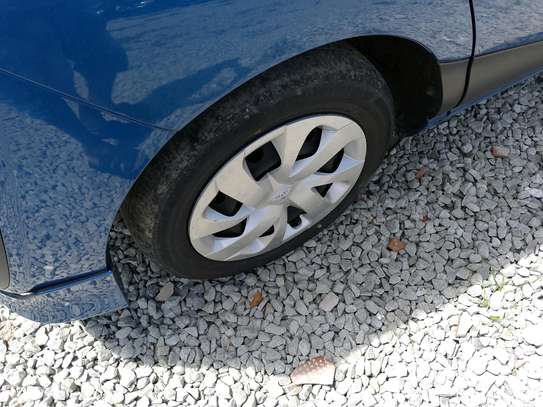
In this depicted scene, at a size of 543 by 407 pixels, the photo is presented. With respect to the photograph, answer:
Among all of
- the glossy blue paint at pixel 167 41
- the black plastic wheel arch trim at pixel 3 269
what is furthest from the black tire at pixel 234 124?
the black plastic wheel arch trim at pixel 3 269

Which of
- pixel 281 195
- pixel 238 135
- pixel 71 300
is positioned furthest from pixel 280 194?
pixel 71 300

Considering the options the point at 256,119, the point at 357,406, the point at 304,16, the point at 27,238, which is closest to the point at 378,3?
the point at 304,16

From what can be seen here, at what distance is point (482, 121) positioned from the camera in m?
2.62

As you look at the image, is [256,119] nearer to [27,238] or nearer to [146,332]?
[27,238]

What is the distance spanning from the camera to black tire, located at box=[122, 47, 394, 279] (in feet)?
5.21

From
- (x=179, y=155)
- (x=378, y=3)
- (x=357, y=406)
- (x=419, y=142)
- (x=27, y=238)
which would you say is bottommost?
(x=357, y=406)

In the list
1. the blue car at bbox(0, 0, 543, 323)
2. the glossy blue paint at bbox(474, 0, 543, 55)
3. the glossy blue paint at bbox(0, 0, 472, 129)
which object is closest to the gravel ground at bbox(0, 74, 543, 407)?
the blue car at bbox(0, 0, 543, 323)

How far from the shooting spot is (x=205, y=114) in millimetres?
1581

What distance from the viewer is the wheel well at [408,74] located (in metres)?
1.90

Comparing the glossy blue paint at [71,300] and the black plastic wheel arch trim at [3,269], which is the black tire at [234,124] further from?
the black plastic wheel arch trim at [3,269]

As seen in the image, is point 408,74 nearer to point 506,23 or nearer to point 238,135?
point 506,23

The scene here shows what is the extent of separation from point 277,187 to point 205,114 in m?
0.38

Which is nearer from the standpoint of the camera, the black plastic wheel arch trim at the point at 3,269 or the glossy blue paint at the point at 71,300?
the black plastic wheel arch trim at the point at 3,269

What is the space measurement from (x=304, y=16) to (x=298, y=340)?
43.1 inches
